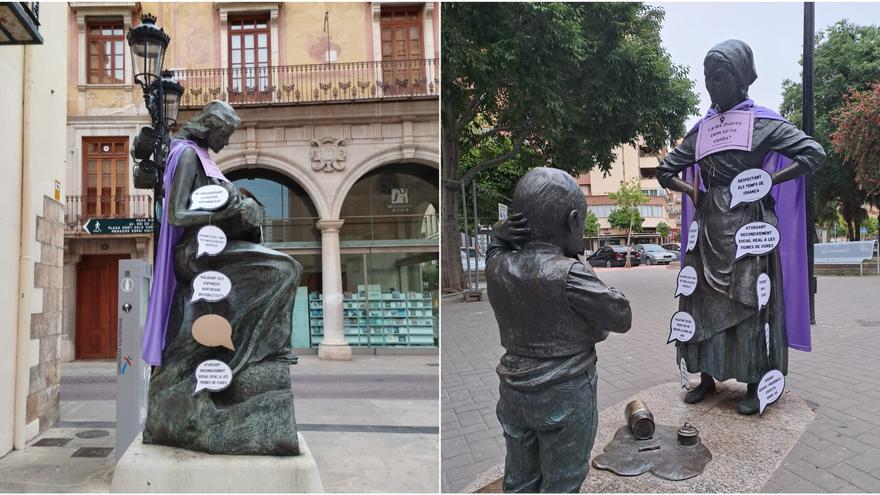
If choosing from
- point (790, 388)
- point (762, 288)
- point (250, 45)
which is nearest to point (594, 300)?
point (762, 288)

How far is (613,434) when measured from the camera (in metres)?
3.64

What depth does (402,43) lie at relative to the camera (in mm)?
13500

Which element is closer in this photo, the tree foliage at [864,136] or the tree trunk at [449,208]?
the tree trunk at [449,208]

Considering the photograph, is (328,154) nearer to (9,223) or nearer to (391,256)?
(391,256)

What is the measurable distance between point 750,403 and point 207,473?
11.7 ft

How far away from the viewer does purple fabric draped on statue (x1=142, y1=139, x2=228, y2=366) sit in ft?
11.3

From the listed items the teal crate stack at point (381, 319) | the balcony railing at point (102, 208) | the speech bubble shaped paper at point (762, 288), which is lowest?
the teal crate stack at point (381, 319)

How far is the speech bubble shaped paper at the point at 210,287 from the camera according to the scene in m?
3.37

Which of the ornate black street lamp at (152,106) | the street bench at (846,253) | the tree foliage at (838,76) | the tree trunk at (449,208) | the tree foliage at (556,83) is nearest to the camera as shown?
the ornate black street lamp at (152,106)

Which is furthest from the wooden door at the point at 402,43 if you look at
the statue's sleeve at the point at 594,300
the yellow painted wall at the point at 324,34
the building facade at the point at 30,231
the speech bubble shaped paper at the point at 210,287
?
the statue's sleeve at the point at 594,300

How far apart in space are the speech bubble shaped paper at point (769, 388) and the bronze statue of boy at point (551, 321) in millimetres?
2178

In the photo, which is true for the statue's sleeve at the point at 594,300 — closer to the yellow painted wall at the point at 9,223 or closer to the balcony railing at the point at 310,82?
the yellow painted wall at the point at 9,223

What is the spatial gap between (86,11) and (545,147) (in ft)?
37.1

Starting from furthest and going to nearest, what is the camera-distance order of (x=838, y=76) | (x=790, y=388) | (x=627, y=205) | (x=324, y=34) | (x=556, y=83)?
(x=627, y=205)
(x=838, y=76)
(x=324, y=34)
(x=556, y=83)
(x=790, y=388)
